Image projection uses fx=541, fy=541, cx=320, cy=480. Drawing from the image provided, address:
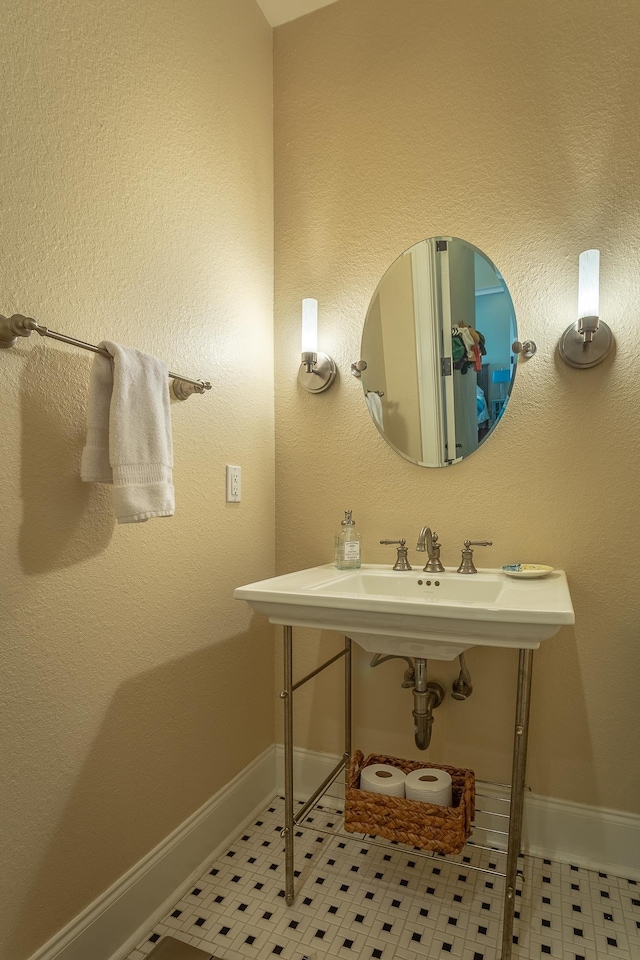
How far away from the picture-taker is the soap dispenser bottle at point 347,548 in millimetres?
1640

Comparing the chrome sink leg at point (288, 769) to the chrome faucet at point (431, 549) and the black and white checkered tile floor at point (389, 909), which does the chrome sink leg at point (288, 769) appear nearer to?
the black and white checkered tile floor at point (389, 909)

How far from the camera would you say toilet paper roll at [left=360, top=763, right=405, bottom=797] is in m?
1.41

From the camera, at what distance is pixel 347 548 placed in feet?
5.38

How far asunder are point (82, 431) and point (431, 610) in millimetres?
800

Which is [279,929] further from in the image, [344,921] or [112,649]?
[112,649]

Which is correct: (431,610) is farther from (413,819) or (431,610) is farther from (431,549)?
(413,819)

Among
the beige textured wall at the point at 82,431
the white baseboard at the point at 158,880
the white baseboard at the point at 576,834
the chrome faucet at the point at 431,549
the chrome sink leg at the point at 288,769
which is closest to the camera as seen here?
the beige textured wall at the point at 82,431

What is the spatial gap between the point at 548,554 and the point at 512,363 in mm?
554

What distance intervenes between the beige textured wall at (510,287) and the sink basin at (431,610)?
19 centimetres

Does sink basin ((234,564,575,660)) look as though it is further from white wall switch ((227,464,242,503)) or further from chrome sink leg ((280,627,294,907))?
white wall switch ((227,464,242,503))

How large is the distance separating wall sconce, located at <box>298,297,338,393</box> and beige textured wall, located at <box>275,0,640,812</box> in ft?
0.15

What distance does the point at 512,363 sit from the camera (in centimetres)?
156

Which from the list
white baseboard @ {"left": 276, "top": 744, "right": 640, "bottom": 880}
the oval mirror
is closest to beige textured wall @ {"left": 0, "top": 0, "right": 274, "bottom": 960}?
the oval mirror

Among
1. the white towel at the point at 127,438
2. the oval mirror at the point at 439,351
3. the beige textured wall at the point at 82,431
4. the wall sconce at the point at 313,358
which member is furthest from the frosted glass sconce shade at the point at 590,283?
the white towel at the point at 127,438
